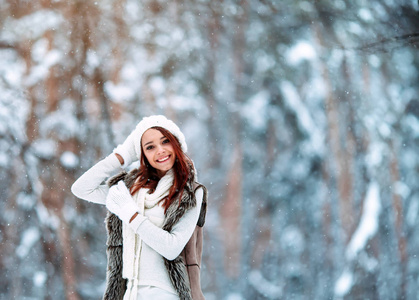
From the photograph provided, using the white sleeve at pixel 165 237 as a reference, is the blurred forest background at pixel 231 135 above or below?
below

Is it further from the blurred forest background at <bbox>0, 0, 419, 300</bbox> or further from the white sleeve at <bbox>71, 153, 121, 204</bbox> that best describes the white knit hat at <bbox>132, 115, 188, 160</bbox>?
the blurred forest background at <bbox>0, 0, 419, 300</bbox>

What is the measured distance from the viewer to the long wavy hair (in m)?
1.36

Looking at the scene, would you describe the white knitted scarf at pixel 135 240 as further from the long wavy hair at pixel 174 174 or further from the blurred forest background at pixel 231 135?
the blurred forest background at pixel 231 135

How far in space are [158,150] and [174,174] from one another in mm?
77

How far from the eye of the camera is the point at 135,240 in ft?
Answer: 4.37

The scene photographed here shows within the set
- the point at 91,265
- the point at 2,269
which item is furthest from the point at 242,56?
the point at 2,269

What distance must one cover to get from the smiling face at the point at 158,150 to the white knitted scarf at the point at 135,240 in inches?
1.1

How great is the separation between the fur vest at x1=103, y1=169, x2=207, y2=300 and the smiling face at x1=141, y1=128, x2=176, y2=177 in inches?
3.0

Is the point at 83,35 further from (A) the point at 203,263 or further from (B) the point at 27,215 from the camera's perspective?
(A) the point at 203,263

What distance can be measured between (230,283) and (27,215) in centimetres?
110

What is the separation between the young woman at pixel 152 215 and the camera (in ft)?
4.24

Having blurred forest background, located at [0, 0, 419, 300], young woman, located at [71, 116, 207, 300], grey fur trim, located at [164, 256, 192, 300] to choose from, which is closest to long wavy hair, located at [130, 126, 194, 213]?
young woman, located at [71, 116, 207, 300]

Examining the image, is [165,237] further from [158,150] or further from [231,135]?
[231,135]

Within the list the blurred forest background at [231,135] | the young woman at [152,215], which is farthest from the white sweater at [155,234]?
the blurred forest background at [231,135]
